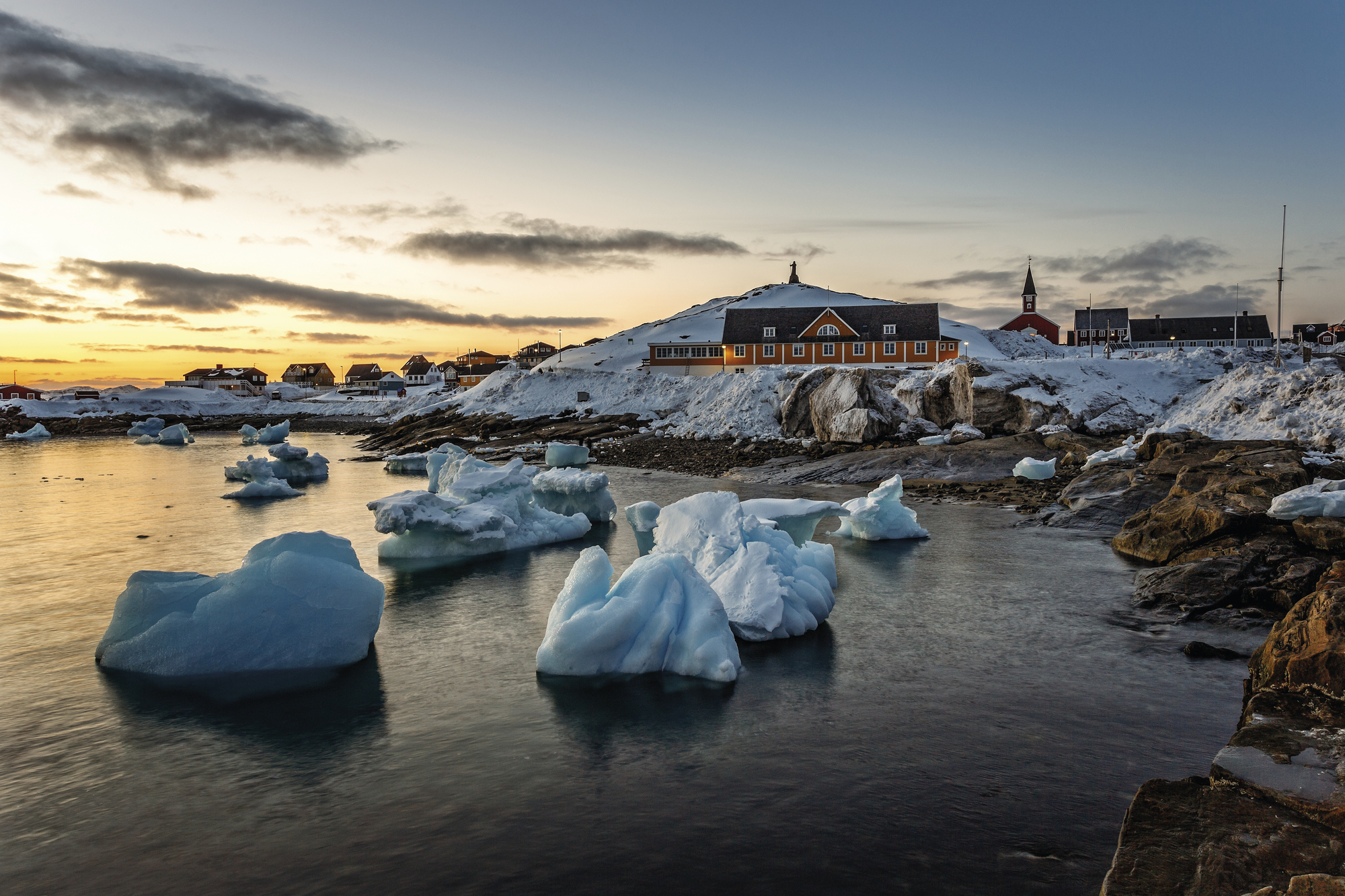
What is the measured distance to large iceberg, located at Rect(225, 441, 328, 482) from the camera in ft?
105

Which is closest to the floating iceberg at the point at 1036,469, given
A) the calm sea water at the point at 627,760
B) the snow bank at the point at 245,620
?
the calm sea water at the point at 627,760

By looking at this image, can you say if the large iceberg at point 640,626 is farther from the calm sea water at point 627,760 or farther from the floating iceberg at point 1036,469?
the floating iceberg at point 1036,469

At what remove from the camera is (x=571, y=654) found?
9.20m

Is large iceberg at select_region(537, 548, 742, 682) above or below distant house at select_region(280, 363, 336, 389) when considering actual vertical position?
below

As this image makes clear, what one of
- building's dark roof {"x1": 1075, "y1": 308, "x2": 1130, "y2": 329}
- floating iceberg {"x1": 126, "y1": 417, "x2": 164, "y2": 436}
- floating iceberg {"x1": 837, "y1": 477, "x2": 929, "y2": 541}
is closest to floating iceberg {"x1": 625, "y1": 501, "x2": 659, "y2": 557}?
floating iceberg {"x1": 837, "y1": 477, "x2": 929, "y2": 541}

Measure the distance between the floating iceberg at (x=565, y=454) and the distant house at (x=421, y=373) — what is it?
368ft

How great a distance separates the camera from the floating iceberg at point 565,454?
3394cm

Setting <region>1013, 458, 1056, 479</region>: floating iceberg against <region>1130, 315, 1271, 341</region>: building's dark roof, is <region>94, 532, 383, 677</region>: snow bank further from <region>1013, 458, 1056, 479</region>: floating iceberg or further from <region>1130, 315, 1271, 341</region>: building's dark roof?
<region>1130, 315, 1271, 341</region>: building's dark roof

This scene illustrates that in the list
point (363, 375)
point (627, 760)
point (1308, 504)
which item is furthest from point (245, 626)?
point (363, 375)

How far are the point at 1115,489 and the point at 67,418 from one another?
103 m

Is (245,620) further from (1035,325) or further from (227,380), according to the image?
(227,380)

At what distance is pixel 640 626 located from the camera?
937cm

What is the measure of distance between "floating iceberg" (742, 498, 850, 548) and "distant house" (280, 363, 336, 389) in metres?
148

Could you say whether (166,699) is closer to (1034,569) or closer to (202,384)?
(1034,569)
